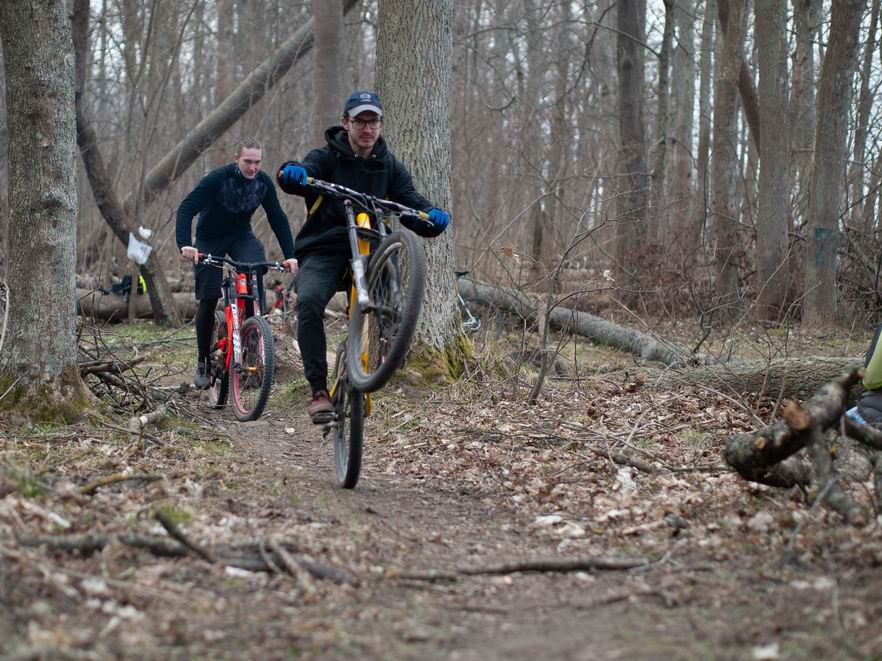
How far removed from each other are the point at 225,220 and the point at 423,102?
6.78 feet

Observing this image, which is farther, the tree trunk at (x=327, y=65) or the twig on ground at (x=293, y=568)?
the tree trunk at (x=327, y=65)

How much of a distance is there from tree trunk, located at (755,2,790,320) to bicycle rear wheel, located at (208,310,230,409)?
861 centimetres

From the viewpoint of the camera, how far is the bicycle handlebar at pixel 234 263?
7.94 meters

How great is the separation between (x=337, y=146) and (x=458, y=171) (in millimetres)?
15158

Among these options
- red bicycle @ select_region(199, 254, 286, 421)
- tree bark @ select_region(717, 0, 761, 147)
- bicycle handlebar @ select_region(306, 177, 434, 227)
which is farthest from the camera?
tree bark @ select_region(717, 0, 761, 147)

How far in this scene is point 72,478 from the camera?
439 centimetres

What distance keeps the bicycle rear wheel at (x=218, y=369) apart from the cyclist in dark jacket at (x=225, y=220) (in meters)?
0.07

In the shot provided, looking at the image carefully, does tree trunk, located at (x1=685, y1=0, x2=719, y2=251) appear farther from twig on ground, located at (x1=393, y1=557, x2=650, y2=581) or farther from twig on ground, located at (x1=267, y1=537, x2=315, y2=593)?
twig on ground, located at (x1=267, y1=537, x2=315, y2=593)

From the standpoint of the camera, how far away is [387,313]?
16.2 feet

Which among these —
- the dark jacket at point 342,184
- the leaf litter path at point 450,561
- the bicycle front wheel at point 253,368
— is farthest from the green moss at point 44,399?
the bicycle front wheel at point 253,368

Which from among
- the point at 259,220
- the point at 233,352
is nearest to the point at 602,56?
the point at 259,220

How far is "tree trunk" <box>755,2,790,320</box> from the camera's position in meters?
13.9

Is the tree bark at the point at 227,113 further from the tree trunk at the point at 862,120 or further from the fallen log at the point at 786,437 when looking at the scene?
the fallen log at the point at 786,437

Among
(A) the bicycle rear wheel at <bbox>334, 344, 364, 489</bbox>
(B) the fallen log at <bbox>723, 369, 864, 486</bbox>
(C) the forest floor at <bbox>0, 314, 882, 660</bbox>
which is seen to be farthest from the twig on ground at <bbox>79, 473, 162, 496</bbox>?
(B) the fallen log at <bbox>723, 369, 864, 486</bbox>
